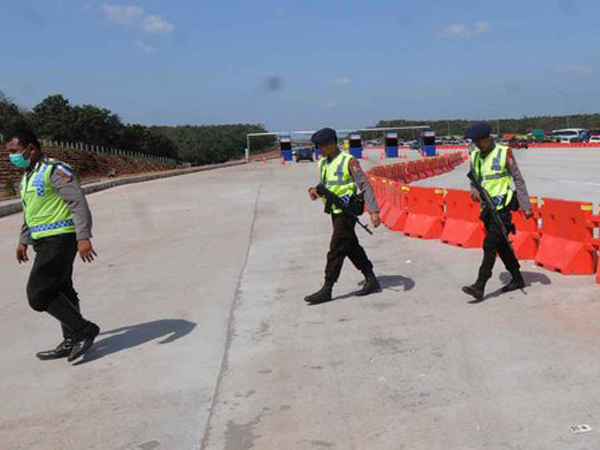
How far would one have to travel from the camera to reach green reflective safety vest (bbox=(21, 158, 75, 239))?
5008mm

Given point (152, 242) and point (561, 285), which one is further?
point (152, 242)

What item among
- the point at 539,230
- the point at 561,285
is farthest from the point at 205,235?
the point at 561,285

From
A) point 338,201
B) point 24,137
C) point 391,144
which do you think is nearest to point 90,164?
point 391,144

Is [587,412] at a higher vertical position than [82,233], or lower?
lower

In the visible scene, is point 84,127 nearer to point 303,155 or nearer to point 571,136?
point 303,155

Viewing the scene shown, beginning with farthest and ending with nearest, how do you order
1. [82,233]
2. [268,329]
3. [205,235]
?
[205,235] < [268,329] < [82,233]

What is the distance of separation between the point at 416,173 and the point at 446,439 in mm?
24521

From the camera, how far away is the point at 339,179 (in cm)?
648

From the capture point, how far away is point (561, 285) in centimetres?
661

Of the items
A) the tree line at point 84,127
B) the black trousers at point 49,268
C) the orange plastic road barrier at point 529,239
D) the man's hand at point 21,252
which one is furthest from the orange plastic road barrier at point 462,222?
the tree line at point 84,127

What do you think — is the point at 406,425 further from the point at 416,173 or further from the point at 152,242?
the point at 416,173

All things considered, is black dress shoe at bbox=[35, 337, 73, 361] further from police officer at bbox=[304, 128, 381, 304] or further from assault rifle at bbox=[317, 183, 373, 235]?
assault rifle at bbox=[317, 183, 373, 235]

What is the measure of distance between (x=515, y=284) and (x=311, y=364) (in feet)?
8.72

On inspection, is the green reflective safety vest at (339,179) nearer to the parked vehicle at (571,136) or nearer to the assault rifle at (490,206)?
the assault rifle at (490,206)
